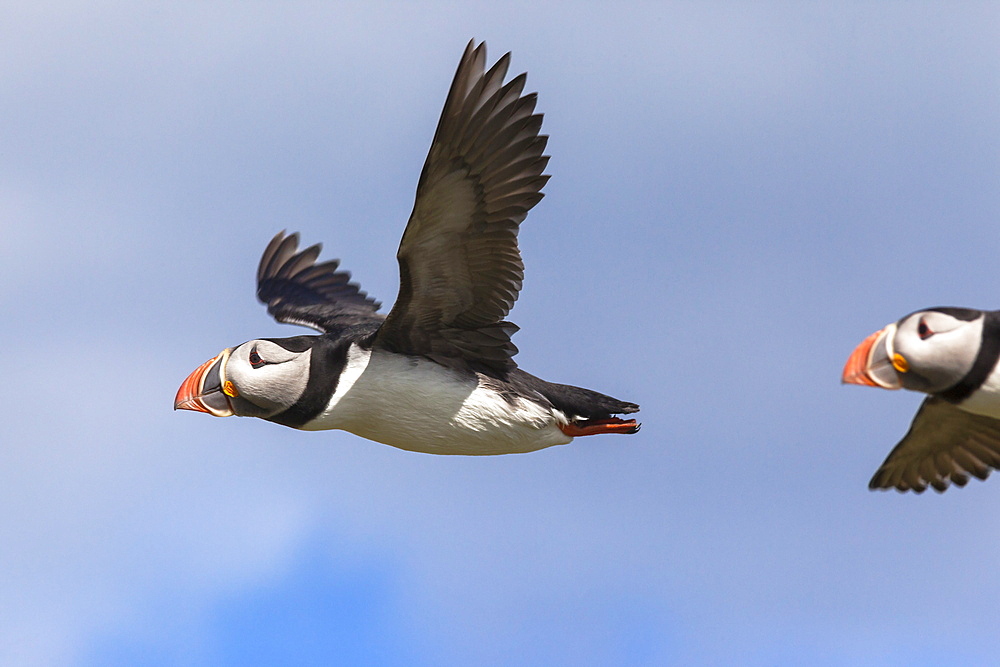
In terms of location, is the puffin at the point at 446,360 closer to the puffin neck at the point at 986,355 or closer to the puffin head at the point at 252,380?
the puffin head at the point at 252,380

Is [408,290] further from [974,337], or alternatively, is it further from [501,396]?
[974,337]

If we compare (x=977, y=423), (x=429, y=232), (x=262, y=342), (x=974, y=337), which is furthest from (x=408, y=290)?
(x=977, y=423)

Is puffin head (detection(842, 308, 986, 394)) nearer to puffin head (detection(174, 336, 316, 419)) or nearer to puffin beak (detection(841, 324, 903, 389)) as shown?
puffin beak (detection(841, 324, 903, 389))

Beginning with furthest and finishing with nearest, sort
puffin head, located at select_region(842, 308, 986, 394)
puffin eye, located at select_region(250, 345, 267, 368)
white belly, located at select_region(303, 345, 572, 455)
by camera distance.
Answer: puffin eye, located at select_region(250, 345, 267, 368) < white belly, located at select_region(303, 345, 572, 455) < puffin head, located at select_region(842, 308, 986, 394)

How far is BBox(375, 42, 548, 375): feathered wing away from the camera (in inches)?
262

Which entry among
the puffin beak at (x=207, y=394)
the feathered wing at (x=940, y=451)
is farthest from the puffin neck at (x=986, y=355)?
the puffin beak at (x=207, y=394)

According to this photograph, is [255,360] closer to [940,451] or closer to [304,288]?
[304,288]

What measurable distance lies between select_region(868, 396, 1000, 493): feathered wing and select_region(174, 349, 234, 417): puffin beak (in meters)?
4.02

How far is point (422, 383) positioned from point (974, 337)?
9.60 feet

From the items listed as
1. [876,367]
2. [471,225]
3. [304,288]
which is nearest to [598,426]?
[471,225]

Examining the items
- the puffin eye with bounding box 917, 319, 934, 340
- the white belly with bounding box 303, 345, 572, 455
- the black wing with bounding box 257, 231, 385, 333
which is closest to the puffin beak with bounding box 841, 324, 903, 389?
the puffin eye with bounding box 917, 319, 934, 340

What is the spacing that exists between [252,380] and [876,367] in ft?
11.2

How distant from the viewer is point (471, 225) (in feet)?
23.1

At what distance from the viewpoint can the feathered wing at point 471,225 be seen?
6664 mm
